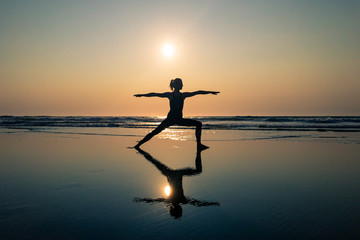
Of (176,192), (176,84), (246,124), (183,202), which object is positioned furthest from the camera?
(246,124)

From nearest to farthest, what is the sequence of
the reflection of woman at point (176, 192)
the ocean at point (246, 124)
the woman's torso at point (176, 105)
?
the reflection of woman at point (176, 192) → the woman's torso at point (176, 105) → the ocean at point (246, 124)

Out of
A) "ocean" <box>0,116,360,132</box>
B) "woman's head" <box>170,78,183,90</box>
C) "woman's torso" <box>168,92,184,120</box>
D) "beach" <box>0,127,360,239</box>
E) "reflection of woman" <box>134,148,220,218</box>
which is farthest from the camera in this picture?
"ocean" <box>0,116,360,132</box>

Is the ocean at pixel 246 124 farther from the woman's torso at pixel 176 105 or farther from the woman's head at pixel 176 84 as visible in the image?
the woman's head at pixel 176 84

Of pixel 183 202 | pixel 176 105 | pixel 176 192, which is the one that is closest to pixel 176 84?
pixel 176 105

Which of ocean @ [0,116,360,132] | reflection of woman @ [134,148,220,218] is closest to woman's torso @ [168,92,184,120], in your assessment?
reflection of woman @ [134,148,220,218]

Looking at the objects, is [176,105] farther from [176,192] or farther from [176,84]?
[176,192]

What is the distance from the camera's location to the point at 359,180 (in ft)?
15.3

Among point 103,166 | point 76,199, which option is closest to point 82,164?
point 103,166

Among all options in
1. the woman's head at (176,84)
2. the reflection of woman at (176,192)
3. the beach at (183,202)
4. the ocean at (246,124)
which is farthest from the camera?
the ocean at (246,124)

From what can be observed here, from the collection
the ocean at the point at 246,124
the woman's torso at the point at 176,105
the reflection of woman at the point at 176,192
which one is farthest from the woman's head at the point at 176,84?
the ocean at the point at 246,124

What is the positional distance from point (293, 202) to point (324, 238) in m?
1.03

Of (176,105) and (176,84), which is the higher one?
(176,84)

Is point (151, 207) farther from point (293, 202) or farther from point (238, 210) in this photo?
point (293, 202)

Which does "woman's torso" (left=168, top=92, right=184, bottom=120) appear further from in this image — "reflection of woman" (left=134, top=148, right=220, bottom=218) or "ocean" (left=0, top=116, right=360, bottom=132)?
"ocean" (left=0, top=116, right=360, bottom=132)
